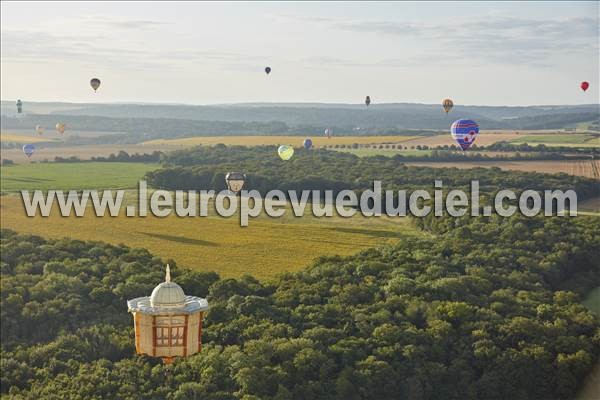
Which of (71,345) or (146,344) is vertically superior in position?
(146,344)

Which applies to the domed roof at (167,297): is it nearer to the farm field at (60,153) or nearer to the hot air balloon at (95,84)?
the hot air balloon at (95,84)

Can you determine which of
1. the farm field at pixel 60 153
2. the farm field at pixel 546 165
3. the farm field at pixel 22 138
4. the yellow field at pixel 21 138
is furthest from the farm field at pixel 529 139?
the farm field at pixel 22 138

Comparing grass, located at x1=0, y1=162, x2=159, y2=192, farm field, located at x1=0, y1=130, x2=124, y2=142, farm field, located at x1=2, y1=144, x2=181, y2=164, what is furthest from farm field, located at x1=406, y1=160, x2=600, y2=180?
farm field, located at x1=0, y1=130, x2=124, y2=142

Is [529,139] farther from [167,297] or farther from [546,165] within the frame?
[167,297]

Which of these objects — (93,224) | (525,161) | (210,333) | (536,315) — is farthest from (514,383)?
(525,161)

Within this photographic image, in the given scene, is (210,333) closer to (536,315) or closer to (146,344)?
(536,315)
